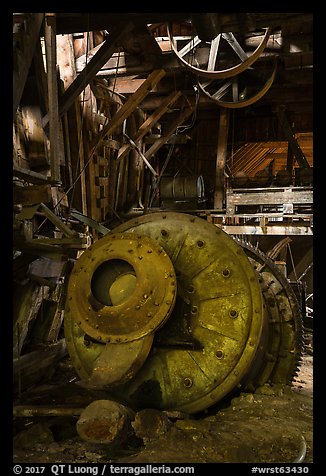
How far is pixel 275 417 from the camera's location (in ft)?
11.3

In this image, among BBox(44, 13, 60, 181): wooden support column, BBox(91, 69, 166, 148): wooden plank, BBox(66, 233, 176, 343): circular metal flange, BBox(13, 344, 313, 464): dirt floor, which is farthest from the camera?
BBox(91, 69, 166, 148): wooden plank

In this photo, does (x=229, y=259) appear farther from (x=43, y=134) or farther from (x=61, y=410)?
(x=43, y=134)

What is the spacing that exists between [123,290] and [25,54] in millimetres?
2405

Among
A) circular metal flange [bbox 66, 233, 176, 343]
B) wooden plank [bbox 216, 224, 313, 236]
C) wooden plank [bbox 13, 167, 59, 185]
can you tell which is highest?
wooden plank [bbox 13, 167, 59, 185]

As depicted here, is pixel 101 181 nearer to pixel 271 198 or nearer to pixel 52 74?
pixel 271 198

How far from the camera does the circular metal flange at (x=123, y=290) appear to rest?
3.10 meters

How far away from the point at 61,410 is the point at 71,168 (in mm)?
4187

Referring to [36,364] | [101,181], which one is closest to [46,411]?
[36,364]

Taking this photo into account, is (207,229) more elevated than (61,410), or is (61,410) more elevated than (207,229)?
(207,229)

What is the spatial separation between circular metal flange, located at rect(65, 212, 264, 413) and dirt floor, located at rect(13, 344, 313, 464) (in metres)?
0.23

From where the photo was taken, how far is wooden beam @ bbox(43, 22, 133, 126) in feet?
15.6

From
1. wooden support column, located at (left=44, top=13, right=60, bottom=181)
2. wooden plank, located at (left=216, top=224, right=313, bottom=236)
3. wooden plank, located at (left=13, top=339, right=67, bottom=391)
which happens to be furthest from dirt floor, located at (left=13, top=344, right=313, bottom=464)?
wooden plank, located at (left=216, top=224, right=313, bottom=236)

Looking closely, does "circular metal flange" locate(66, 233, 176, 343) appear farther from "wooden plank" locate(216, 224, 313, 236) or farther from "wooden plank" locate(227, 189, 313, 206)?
"wooden plank" locate(227, 189, 313, 206)

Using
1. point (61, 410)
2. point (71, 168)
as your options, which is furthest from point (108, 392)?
point (71, 168)
